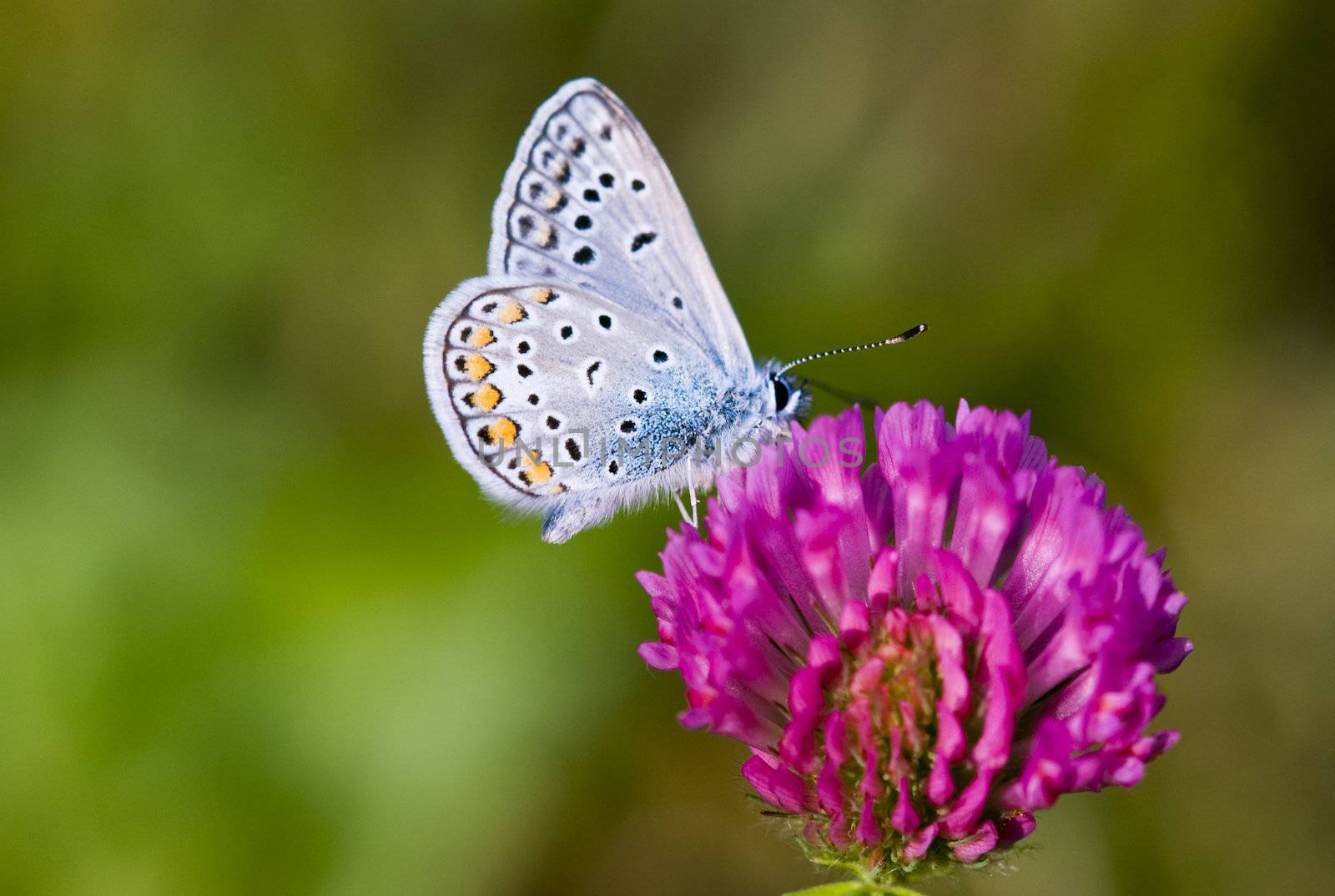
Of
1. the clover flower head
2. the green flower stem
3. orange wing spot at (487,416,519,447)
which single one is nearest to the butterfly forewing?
orange wing spot at (487,416,519,447)

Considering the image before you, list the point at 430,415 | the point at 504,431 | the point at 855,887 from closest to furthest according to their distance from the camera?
1. the point at 855,887
2. the point at 504,431
3. the point at 430,415

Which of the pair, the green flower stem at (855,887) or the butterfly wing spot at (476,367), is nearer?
the green flower stem at (855,887)

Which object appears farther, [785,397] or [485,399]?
Answer: [485,399]

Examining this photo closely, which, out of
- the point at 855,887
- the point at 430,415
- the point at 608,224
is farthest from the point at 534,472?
the point at 430,415

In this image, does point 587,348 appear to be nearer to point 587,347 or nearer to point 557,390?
point 587,347

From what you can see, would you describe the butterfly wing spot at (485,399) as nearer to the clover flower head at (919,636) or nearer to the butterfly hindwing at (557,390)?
the butterfly hindwing at (557,390)

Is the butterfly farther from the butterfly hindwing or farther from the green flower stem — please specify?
the green flower stem

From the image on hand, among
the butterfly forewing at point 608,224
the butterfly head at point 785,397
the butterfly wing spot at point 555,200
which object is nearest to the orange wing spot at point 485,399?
the butterfly forewing at point 608,224
